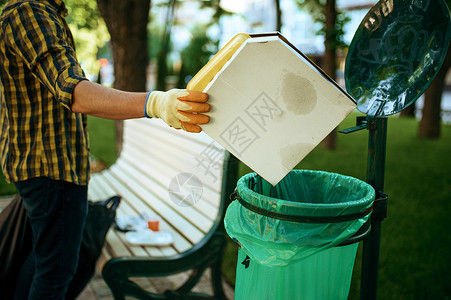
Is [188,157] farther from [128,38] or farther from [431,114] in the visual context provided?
[431,114]

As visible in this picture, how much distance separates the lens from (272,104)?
121 cm

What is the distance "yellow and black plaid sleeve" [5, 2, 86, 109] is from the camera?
1355 mm

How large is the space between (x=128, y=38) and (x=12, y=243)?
3389 millimetres

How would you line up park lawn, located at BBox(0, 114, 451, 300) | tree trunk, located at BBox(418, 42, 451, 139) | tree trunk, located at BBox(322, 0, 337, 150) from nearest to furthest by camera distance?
park lawn, located at BBox(0, 114, 451, 300), tree trunk, located at BBox(322, 0, 337, 150), tree trunk, located at BBox(418, 42, 451, 139)

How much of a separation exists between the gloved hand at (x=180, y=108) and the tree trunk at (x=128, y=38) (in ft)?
11.5

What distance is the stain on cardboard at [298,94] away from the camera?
3.90 feet

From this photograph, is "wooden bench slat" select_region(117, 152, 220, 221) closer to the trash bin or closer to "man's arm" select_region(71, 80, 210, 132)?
the trash bin

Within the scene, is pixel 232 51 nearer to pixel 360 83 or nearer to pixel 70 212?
pixel 360 83

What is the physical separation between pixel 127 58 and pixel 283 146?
409 centimetres

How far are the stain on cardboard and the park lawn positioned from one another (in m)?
2.03

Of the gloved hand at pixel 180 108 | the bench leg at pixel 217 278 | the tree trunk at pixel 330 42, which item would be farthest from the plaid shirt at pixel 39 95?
the tree trunk at pixel 330 42

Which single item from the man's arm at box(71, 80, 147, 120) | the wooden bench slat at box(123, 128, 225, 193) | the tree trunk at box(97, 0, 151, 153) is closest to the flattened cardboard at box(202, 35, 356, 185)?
the man's arm at box(71, 80, 147, 120)

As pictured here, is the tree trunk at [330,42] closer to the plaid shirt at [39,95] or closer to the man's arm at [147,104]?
the plaid shirt at [39,95]

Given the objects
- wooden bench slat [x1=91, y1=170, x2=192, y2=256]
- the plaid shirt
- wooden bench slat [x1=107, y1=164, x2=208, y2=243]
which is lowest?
wooden bench slat [x1=91, y1=170, x2=192, y2=256]
